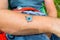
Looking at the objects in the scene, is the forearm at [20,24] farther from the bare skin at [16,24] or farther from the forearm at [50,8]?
the forearm at [50,8]

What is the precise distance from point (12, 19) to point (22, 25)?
83mm

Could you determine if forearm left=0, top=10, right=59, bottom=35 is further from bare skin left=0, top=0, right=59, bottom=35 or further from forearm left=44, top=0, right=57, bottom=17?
forearm left=44, top=0, right=57, bottom=17

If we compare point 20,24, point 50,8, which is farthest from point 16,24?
point 50,8

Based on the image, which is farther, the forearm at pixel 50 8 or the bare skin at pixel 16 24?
the forearm at pixel 50 8

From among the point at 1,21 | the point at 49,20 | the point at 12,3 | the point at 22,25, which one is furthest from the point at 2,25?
the point at 12,3

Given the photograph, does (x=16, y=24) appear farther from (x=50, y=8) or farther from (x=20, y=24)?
(x=50, y=8)

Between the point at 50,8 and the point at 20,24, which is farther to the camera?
the point at 50,8

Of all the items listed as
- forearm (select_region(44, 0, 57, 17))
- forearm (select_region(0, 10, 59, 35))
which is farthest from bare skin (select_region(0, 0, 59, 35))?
forearm (select_region(44, 0, 57, 17))

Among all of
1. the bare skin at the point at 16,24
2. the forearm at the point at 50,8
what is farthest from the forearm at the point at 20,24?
the forearm at the point at 50,8

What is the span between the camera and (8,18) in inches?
52.1

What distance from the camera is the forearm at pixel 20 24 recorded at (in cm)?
132

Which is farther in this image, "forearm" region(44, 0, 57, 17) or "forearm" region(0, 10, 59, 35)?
"forearm" region(44, 0, 57, 17)

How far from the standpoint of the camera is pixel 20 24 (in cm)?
132

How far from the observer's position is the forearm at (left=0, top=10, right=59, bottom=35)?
1320 millimetres
